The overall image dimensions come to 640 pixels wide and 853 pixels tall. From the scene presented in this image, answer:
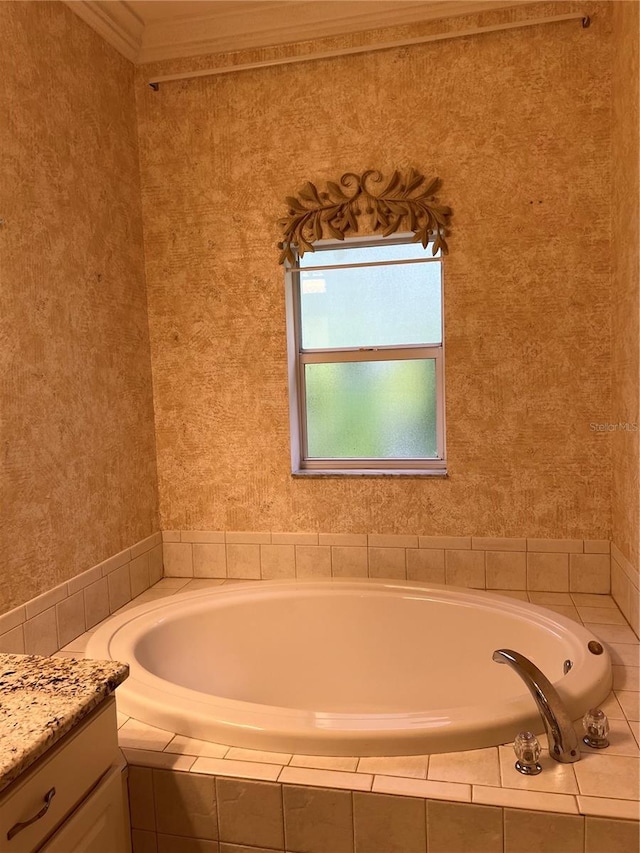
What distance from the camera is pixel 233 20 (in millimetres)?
2359

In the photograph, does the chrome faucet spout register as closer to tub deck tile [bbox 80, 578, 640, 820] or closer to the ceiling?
tub deck tile [bbox 80, 578, 640, 820]

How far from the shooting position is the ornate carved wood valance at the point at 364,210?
2.30 metres

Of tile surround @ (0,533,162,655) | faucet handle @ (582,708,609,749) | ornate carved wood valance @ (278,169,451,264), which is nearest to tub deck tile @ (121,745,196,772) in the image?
tile surround @ (0,533,162,655)

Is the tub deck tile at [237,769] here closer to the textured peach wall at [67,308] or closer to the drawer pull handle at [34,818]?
the drawer pull handle at [34,818]

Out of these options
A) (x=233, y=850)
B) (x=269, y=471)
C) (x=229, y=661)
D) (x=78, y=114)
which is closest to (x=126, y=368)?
(x=269, y=471)

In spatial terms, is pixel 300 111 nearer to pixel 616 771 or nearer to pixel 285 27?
pixel 285 27

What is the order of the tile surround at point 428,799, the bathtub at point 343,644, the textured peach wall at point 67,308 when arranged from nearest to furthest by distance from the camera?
the tile surround at point 428,799 < the textured peach wall at point 67,308 < the bathtub at point 343,644

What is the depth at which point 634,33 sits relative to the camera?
6.02 ft

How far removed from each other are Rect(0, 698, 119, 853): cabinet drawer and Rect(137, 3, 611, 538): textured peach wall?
1.39 metres

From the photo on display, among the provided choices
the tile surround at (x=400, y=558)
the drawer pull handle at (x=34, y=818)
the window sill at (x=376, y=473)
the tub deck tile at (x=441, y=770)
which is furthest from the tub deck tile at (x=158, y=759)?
the window sill at (x=376, y=473)

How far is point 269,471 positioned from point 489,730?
1.41 metres

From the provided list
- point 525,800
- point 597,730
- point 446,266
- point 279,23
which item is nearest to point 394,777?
point 525,800

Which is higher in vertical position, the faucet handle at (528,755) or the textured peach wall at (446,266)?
the textured peach wall at (446,266)

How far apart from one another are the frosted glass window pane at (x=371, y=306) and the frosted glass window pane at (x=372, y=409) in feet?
0.36
